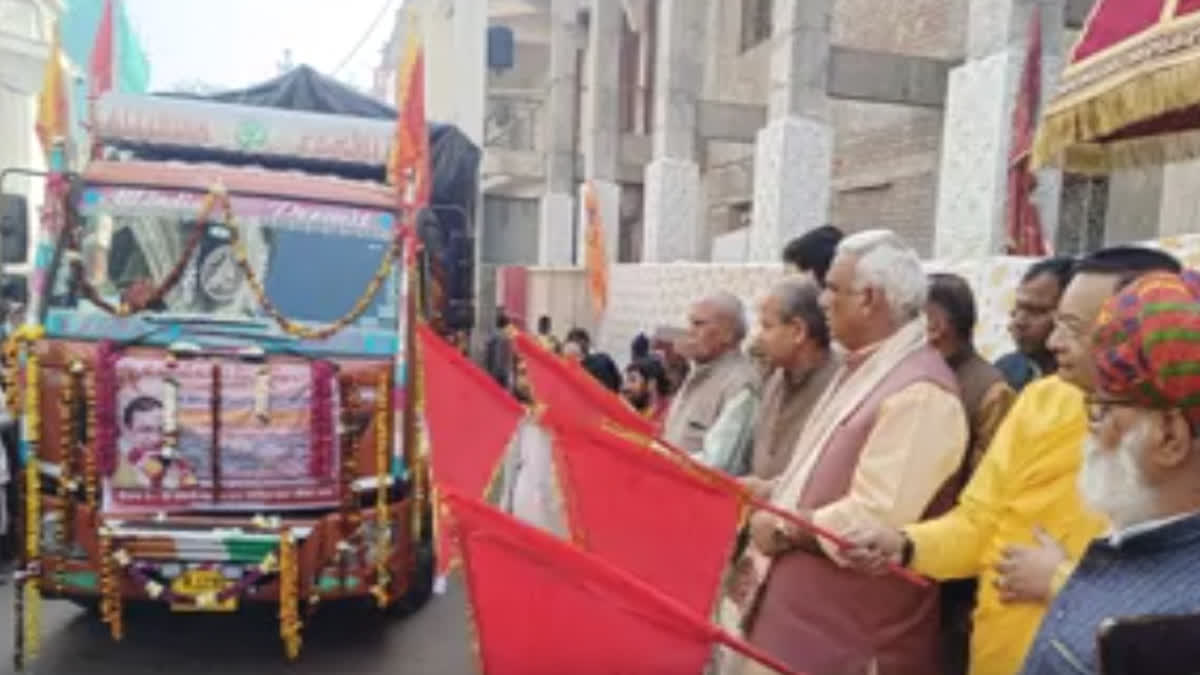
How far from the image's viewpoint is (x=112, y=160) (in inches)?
201

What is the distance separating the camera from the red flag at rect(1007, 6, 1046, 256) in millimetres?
6031

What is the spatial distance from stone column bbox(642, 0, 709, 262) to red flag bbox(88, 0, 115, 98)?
7505 millimetres

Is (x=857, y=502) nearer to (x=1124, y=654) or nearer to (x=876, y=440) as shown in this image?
(x=876, y=440)

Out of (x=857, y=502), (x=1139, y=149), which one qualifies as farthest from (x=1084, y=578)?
(x=1139, y=149)

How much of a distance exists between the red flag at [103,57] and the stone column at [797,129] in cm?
566

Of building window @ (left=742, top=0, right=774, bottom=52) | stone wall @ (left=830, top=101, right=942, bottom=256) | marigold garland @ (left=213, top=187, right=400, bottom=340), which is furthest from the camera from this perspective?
building window @ (left=742, top=0, right=774, bottom=52)

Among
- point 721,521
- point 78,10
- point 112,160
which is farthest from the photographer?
point 78,10

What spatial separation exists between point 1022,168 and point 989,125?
1.44 feet

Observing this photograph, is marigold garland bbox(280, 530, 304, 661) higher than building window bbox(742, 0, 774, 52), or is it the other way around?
building window bbox(742, 0, 774, 52)

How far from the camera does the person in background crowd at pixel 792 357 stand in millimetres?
2770

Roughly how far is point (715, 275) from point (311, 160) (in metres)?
4.44

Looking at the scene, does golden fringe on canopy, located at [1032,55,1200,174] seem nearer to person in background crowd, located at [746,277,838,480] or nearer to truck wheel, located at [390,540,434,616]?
person in background crowd, located at [746,277,838,480]

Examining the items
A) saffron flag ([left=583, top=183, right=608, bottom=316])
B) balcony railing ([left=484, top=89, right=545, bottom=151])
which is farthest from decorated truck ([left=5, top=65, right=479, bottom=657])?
balcony railing ([left=484, top=89, right=545, bottom=151])

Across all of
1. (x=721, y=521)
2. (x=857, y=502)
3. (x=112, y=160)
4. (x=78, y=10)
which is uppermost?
(x=78, y=10)
